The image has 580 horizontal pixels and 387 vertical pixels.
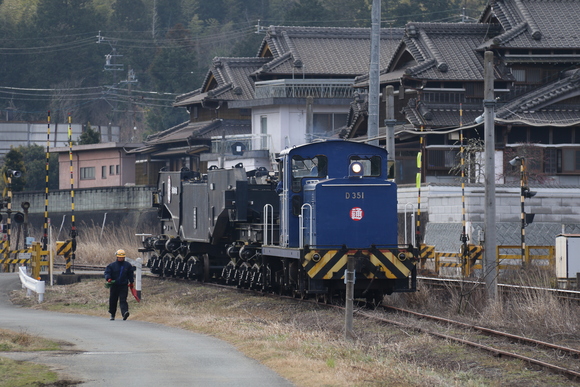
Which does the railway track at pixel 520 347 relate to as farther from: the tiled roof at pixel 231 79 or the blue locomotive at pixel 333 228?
the tiled roof at pixel 231 79

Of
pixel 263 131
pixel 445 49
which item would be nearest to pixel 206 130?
pixel 263 131

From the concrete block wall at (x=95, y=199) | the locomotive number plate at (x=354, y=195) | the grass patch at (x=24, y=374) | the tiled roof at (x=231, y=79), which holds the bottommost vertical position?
the grass patch at (x=24, y=374)

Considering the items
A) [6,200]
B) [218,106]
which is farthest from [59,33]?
[6,200]

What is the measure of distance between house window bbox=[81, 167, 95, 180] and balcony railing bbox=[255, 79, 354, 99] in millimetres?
16154

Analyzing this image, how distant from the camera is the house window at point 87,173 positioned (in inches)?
2520

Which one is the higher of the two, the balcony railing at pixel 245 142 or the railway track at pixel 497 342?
the balcony railing at pixel 245 142

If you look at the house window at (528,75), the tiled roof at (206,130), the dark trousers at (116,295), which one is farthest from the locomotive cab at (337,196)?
the tiled roof at (206,130)

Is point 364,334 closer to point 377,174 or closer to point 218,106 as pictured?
point 377,174

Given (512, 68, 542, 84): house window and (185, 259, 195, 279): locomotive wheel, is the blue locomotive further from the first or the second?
(512, 68, 542, 84): house window

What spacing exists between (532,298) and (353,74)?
35.2m

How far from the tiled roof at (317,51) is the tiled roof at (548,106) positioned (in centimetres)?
1634

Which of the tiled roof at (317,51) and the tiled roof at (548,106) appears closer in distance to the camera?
the tiled roof at (548,106)

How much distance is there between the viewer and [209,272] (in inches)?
1049

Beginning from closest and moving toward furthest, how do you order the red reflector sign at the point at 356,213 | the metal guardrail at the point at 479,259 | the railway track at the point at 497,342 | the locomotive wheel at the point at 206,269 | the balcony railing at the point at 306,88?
the railway track at the point at 497,342, the red reflector sign at the point at 356,213, the metal guardrail at the point at 479,259, the locomotive wheel at the point at 206,269, the balcony railing at the point at 306,88
